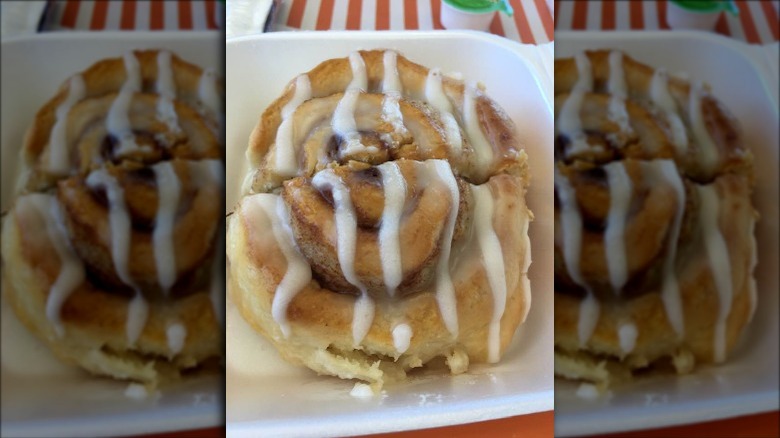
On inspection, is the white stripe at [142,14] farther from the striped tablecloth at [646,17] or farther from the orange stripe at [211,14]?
the striped tablecloth at [646,17]

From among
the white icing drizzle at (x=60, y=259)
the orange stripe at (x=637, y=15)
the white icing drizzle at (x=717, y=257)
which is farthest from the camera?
the orange stripe at (x=637, y=15)

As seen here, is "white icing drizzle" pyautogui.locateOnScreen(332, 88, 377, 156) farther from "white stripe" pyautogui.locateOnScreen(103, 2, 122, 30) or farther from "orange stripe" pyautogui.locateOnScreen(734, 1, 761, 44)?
"orange stripe" pyautogui.locateOnScreen(734, 1, 761, 44)

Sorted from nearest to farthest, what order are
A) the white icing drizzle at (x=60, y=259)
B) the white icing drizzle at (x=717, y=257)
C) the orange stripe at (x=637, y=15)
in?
the white icing drizzle at (x=60, y=259)
the white icing drizzle at (x=717, y=257)
the orange stripe at (x=637, y=15)

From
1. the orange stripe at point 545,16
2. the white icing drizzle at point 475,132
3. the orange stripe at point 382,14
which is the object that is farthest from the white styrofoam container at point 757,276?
the orange stripe at point 382,14

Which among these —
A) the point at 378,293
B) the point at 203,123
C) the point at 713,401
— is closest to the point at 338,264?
the point at 378,293

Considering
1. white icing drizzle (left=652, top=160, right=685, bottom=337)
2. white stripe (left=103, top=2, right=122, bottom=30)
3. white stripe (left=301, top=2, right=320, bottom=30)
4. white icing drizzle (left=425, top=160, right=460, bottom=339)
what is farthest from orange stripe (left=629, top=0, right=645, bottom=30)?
white stripe (left=103, top=2, right=122, bottom=30)

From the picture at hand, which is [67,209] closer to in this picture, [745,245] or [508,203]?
[508,203]
